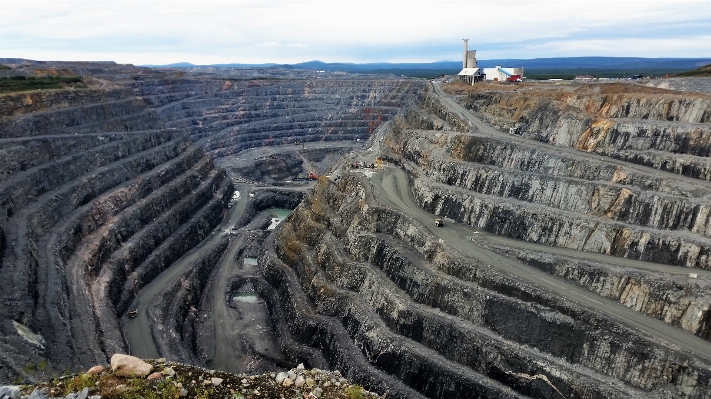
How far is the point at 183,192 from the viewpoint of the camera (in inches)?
2931

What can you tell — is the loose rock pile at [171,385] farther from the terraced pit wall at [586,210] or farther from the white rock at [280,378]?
the terraced pit wall at [586,210]

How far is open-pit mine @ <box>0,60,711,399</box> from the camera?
102 ft

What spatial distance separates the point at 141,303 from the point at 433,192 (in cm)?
3261

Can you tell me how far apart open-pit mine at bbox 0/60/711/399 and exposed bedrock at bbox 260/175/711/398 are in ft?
0.49

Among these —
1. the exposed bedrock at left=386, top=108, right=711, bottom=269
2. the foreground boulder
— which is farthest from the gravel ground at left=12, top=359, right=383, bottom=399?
the exposed bedrock at left=386, top=108, right=711, bottom=269

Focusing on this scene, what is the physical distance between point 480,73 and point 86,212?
75728mm

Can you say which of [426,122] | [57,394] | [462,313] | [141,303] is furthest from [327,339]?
[426,122]

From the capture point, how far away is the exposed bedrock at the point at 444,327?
93.7 ft

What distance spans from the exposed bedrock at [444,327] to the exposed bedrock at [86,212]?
17444 mm

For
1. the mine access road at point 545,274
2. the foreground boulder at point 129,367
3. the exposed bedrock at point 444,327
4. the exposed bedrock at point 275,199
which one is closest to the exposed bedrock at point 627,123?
the mine access road at point 545,274

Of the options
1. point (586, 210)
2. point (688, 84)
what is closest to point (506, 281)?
point (586, 210)

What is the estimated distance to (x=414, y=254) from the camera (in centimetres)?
4319

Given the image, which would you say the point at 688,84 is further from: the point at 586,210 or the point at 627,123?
the point at 586,210

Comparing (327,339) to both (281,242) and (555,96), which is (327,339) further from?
(555,96)
